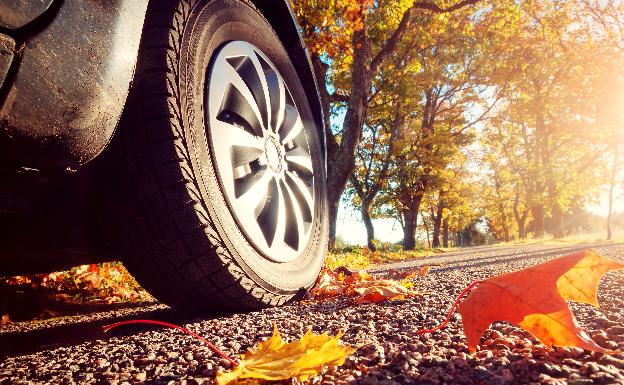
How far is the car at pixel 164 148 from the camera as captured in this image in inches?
37.3

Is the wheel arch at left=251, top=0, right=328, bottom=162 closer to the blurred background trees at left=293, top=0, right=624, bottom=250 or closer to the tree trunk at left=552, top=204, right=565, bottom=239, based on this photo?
the blurred background trees at left=293, top=0, right=624, bottom=250

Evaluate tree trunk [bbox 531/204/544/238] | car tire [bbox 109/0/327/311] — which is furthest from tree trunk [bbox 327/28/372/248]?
tree trunk [bbox 531/204/544/238]

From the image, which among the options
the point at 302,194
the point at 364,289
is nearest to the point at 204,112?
the point at 302,194

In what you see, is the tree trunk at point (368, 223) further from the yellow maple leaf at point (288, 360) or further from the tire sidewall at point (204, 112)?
the yellow maple leaf at point (288, 360)

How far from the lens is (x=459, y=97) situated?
20922 millimetres

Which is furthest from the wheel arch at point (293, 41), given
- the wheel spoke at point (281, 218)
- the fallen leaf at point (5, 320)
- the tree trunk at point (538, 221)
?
the tree trunk at point (538, 221)

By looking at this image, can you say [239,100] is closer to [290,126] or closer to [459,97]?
[290,126]

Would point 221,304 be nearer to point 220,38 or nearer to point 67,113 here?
point 67,113

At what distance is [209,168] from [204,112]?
255 mm

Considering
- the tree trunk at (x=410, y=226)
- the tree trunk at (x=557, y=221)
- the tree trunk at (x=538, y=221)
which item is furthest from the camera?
the tree trunk at (x=538, y=221)

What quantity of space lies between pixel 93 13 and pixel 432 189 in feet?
67.4

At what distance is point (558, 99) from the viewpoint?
933 inches

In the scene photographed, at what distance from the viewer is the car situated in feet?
3.11

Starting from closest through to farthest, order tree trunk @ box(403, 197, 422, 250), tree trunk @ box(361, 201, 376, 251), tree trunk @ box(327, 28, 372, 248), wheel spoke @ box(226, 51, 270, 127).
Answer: wheel spoke @ box(226, 51, 270, 127), tree trunk @ box(327, 28, 372, 248), tree trunk @ box(361, 201, 376, 251), tree trunk @ box(403, 197, 422, 250)
